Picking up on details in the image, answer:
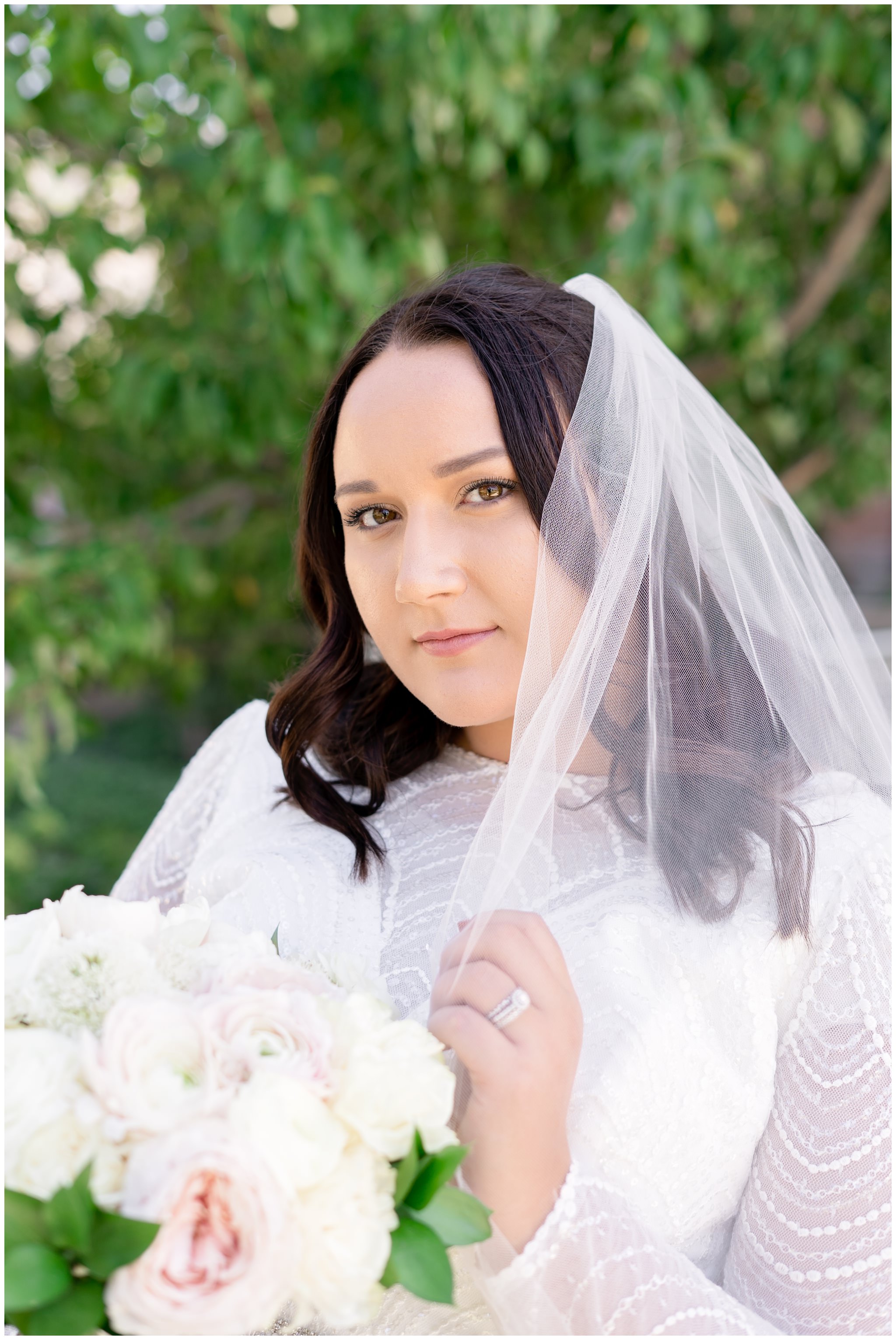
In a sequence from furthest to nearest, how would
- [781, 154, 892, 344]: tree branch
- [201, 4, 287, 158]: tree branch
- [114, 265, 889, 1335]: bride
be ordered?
[781, 154, 892, 344]: tree branch, [201, 4, 287, 158]: tree branch, [114, 265, 889, 1335]: bride

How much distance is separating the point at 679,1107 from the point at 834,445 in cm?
361

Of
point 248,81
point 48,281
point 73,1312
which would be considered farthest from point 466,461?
point 48,281

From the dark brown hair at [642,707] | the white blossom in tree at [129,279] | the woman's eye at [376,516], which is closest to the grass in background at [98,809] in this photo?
the white blossom in tree at [129,279]

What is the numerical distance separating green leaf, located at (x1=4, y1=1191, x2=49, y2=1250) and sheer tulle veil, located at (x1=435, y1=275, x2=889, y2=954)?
539mm

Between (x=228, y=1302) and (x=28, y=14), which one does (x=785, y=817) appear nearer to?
(x=228, y=1302)

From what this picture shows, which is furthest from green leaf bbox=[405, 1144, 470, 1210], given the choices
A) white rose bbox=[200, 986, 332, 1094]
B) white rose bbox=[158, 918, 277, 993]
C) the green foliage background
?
the green foliage background

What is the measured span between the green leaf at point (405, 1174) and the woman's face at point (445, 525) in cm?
69

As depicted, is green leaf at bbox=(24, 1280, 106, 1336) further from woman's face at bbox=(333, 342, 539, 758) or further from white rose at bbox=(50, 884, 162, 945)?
woman's face at bbox=(333, 342, 539, 758)

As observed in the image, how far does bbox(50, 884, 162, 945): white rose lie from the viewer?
1.04 metres

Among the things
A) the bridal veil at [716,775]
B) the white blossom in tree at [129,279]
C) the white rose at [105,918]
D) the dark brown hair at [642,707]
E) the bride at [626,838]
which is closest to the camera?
the white rose at [105,918]

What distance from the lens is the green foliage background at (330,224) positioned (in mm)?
2592

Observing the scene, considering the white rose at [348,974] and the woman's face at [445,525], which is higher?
the woman's face at [445,525]

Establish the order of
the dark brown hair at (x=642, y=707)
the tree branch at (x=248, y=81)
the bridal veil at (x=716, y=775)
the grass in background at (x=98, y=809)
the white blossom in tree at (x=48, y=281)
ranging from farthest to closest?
the grass in background at (x=98, y=809) < the white blossom in tree at (x=48, y=281) < the tree branch at (x=248, y=81) < the dark brown hair at (x=642, y=707) < the bridal veil at (x=716, y=775)

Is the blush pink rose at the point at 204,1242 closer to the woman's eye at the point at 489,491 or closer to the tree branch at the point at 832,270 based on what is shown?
the woman's eye at the point at 489,491
